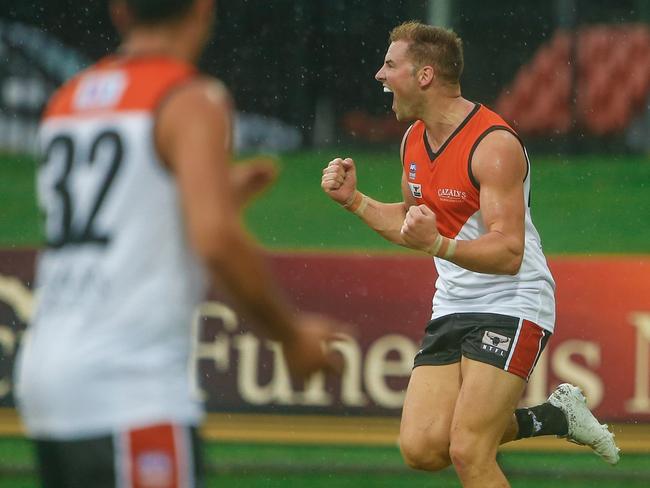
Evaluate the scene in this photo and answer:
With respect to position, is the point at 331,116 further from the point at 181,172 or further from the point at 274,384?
the point at 181,172

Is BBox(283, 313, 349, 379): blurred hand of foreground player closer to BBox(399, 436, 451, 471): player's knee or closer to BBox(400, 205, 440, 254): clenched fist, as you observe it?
BBox(400, 205, 440, 254): clenched fist

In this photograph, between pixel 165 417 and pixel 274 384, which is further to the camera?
pixel 274 384

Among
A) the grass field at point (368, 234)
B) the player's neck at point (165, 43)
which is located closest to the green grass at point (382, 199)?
the grass field at point (368, 234)

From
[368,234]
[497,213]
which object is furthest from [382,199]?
[497,213]

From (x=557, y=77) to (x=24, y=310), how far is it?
358 inches

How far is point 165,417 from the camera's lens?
109 inches

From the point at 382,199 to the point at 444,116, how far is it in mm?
5053

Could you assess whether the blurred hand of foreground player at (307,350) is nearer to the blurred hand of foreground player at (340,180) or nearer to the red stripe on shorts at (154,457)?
the red stripe on shorts at (154,457)

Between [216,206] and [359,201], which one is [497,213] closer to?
[359,201]

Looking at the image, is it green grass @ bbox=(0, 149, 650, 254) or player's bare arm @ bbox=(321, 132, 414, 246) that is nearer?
player's bare arm @ bbox=(321, 132, 414, 246)

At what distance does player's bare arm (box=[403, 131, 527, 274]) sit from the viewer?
4621 mm

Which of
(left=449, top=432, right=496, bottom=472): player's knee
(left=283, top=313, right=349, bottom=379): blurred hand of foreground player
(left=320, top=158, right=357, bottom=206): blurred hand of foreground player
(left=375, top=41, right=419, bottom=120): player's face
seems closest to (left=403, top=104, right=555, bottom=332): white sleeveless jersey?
(left=375, top=41, right=419, bottom=120): player's face

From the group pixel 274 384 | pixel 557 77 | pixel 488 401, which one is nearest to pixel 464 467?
pixel 488 401

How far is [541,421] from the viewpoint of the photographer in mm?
5473
